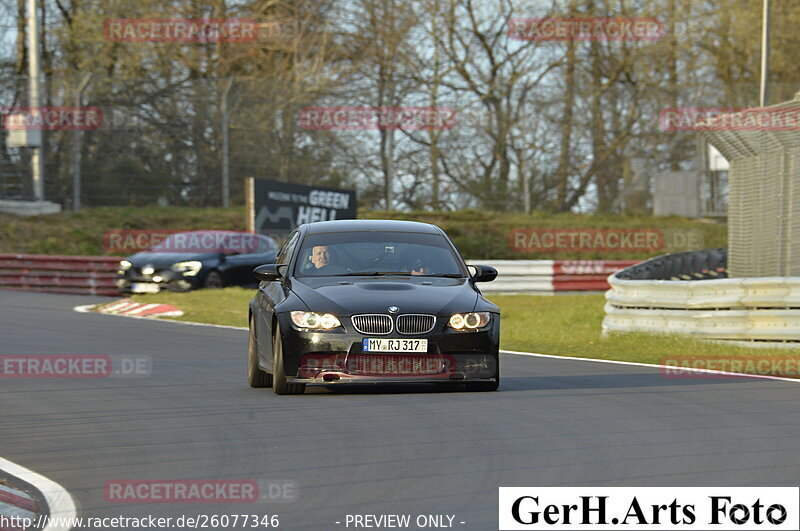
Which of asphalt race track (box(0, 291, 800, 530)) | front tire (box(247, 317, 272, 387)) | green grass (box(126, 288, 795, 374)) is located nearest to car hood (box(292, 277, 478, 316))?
asphalt race track (box(0, 291, 800, 530))

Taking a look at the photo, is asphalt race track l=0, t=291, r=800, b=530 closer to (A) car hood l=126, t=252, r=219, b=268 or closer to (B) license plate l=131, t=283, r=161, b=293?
(B) license plate l=131, t=283, r=161, b=293

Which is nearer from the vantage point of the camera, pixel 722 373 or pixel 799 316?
pixel 722 373

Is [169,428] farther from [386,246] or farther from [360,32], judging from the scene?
[360,32]

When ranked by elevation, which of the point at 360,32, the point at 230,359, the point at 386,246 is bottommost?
the point at 230,359

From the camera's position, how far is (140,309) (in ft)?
76.5

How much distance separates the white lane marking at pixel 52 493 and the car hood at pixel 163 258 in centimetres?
1836

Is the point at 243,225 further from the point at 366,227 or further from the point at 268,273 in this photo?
the point at 268,273

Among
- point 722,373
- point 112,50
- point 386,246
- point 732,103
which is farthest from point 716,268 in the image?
point 112,50

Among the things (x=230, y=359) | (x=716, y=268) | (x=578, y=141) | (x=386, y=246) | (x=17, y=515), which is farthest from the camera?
(x=578, y=141)

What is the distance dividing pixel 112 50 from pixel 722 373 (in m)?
28.6

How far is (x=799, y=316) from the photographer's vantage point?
48.6 ft

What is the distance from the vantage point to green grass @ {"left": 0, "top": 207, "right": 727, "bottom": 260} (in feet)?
104

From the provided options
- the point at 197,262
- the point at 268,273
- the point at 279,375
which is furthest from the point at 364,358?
the point at 197,262

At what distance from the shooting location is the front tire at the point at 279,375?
35.2 feet
